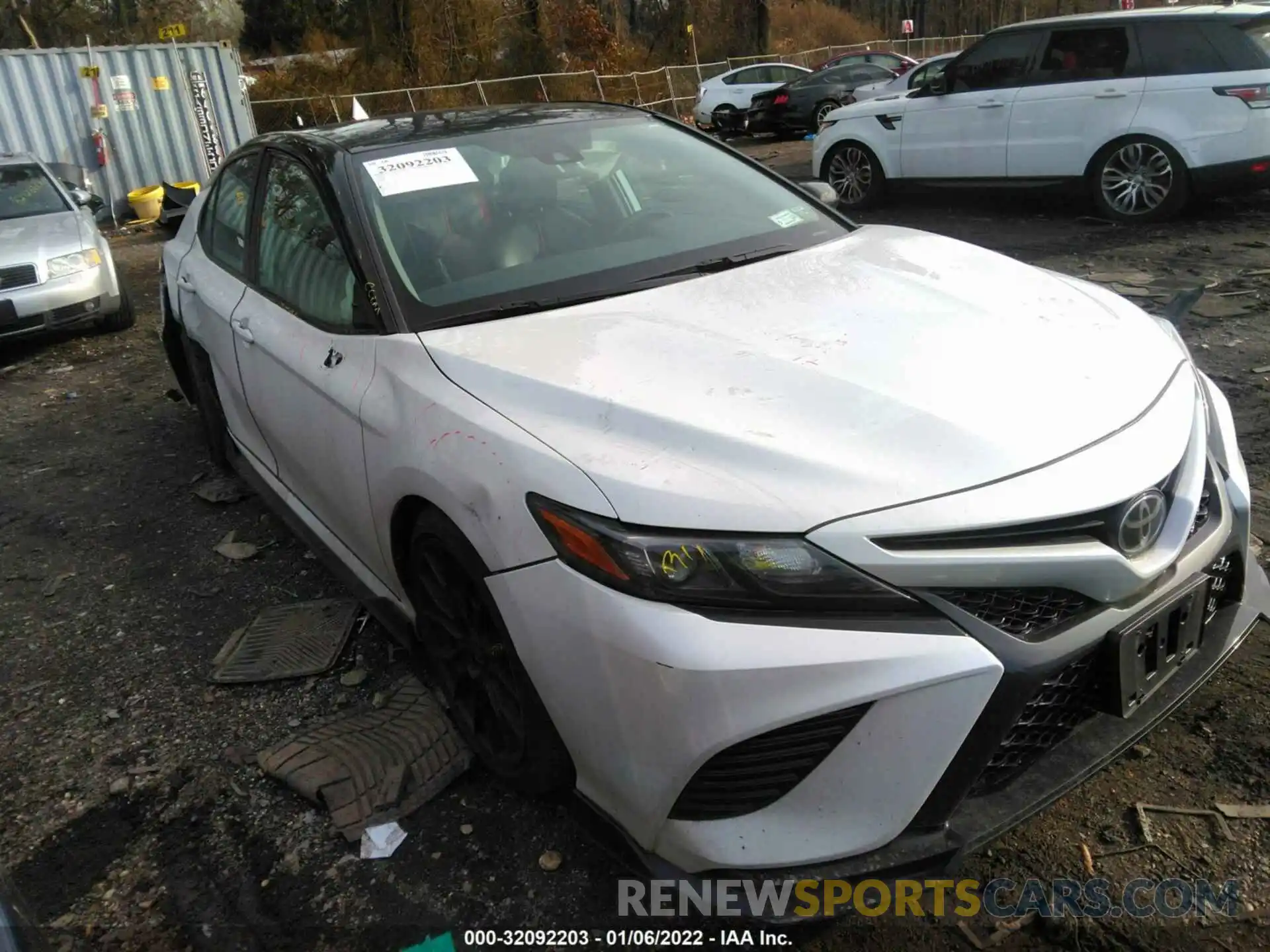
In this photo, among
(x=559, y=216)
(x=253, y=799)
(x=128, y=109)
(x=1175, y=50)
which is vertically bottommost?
(x=253, y=799)

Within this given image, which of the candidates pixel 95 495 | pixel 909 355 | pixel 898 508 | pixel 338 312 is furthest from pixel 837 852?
pixel 95 495

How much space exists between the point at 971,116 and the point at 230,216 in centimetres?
698

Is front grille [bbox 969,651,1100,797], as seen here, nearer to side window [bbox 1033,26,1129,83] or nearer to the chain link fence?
side window [bbox 1033,26,1129,83]

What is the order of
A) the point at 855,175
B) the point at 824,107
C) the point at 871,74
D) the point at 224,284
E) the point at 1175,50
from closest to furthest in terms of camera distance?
the point at 224,284 → the point at 1175,50 → the point at 855,175 → the point at 824,107 → the point at 871,74

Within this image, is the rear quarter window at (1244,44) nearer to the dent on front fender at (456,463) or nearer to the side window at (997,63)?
the side window at (997,63)

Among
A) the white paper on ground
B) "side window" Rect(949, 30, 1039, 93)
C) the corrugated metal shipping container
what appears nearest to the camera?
the white paper on ground

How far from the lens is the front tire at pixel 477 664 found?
7.01ft

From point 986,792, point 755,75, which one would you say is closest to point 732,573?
point 986,792

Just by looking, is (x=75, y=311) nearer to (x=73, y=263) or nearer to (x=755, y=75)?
(x=73, y=263)

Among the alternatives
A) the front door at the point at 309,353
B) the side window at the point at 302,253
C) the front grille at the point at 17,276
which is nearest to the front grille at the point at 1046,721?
the front door at the point at 309,353

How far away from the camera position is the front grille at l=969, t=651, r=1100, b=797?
1828 mm

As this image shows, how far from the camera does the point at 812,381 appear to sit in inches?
83.4

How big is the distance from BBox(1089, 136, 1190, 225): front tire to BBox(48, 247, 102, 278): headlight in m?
8.09

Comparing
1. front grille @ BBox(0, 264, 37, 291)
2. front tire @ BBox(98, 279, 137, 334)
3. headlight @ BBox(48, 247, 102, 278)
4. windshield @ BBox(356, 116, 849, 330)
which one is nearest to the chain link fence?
front tire @ BBox(98, 279, 137, 334)
